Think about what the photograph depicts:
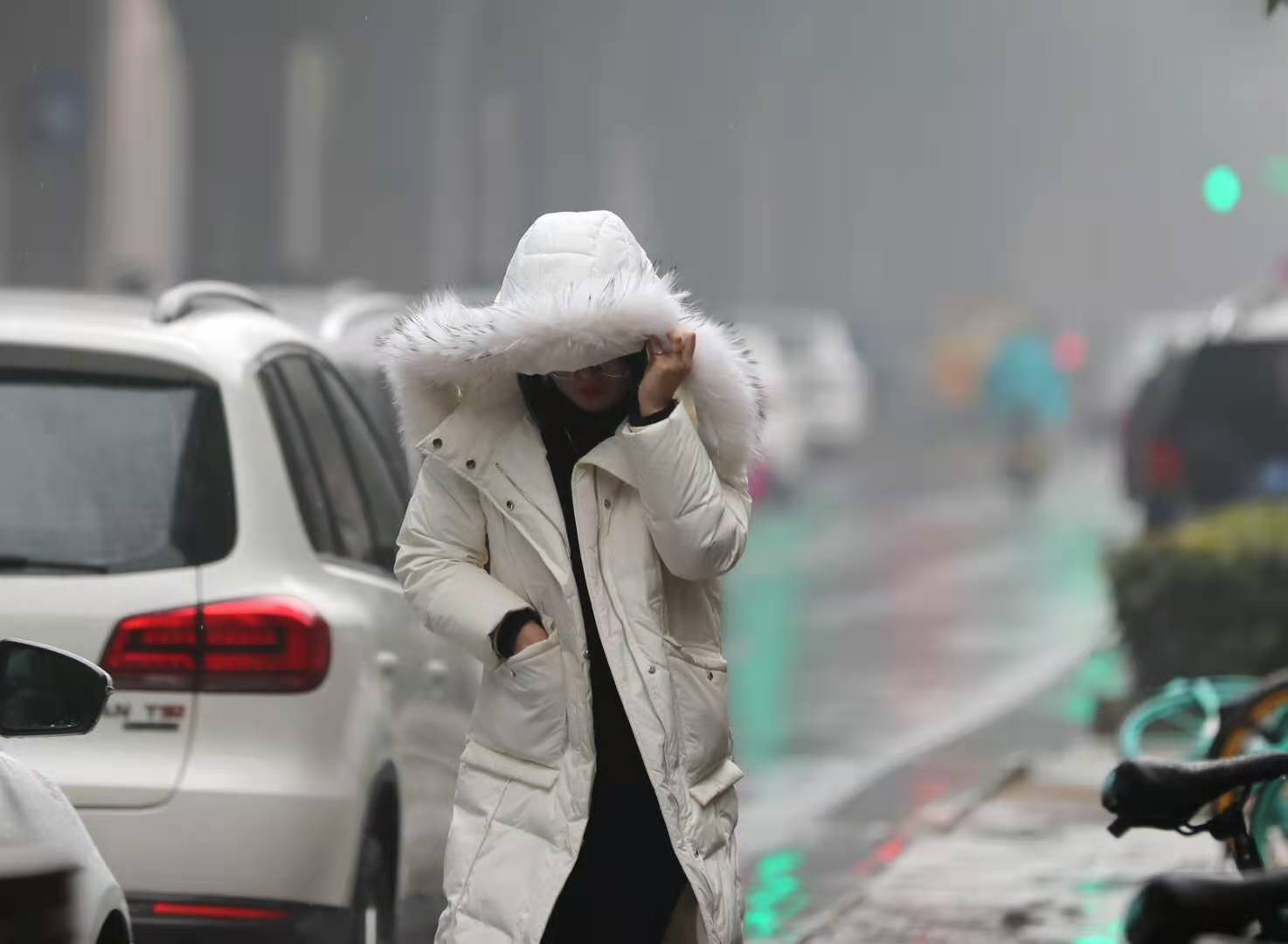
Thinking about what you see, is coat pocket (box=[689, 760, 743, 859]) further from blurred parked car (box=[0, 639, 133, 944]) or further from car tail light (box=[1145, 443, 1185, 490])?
car tail light (box=[1145, 443, 1185, 490])

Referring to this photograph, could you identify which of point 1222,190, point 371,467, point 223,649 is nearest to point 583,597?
point 223,649

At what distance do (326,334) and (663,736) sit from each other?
→ 3.22 m

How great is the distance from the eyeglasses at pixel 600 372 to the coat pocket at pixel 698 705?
439 millimetres

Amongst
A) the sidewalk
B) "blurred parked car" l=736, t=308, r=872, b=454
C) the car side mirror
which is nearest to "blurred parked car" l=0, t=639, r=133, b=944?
the car side mirror

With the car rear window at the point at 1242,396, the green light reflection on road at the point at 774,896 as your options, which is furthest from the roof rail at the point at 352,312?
the car rear window at the point at 1242,396

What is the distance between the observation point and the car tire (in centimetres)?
538

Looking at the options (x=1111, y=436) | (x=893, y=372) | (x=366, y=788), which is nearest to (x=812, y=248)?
(x=893, y=372)

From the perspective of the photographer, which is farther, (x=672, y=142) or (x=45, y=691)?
(x=672, y=142)

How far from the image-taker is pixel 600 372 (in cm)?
435

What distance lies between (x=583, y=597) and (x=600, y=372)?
37 cm

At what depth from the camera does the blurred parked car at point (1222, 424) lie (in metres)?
14.8

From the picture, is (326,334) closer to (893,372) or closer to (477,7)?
(477,7)

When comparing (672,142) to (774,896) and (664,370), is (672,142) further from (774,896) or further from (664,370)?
(664,370)

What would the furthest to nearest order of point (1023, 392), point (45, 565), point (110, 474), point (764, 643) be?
point (1023, 392)
point (764, 643)
point (110, 474)
point (45, 565)
